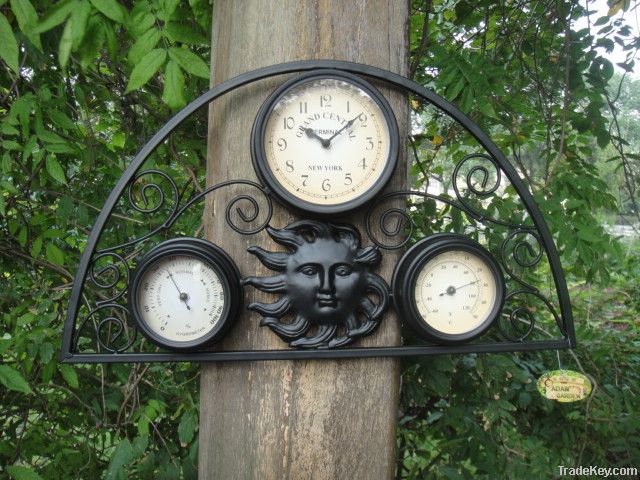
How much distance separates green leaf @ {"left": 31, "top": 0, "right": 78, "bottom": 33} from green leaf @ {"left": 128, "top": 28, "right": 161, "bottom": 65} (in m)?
0.13

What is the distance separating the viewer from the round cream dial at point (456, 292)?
1.26 meters

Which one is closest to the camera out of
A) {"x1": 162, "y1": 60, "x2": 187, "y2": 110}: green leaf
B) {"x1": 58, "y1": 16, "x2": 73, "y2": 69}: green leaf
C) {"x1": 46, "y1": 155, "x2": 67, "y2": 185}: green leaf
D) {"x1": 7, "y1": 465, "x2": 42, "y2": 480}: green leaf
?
{"x1": 58, "y1": 16, "x2": 73, "y2": 69}: green leaf

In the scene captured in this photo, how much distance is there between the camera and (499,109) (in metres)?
2.12

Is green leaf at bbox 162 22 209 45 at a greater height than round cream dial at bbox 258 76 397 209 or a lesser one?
greater

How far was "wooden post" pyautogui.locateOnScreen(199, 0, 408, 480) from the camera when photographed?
1.21 metres

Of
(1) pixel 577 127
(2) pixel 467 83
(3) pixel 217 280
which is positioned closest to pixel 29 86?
(3) pixel 217 280

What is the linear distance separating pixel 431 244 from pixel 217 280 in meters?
0.45

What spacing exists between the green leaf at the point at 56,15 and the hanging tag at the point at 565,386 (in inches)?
50.3

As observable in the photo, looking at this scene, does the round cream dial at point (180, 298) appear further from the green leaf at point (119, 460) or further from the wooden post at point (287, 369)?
the green leaf at point (119, 460)

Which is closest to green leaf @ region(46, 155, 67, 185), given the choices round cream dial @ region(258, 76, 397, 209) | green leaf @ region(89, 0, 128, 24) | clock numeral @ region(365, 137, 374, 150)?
green leaf @ region(89, 0, 128, 24)

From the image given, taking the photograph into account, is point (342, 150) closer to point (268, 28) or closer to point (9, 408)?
point (268, 28)

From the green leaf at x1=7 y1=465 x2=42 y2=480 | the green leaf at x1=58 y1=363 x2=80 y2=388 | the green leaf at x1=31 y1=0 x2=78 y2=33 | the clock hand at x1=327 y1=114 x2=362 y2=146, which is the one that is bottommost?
the green leaf at x1=7 y1=465 x2=42 y2=480

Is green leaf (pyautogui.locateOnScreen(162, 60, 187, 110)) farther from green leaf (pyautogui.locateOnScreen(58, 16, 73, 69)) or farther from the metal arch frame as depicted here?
green leaf (pyautogui.locateOnScreen(58, 16, 73, 69))

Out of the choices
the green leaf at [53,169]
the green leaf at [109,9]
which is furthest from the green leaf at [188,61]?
the green leaf at [53,169]
